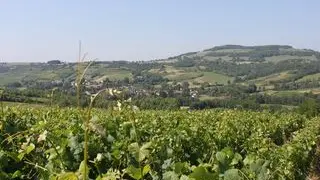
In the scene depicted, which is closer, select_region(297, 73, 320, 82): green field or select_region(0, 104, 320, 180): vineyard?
select_region(0, 104, 320, 180): vineyard

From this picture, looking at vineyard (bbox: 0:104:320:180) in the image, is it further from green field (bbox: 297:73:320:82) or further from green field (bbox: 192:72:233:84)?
green field (bbox: 192:72:233:84)

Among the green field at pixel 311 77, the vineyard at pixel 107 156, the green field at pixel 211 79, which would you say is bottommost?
the green field at pixel 211 79


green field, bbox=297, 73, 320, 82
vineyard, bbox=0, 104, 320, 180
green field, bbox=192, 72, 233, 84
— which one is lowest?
green field, bbox=192, 72, 233, 84

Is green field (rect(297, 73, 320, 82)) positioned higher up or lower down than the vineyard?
lower down

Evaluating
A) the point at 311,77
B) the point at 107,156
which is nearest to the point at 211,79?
the point at 311,77

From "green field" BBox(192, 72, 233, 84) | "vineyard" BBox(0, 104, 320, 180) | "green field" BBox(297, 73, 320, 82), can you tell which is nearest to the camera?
"vineyard" BBox(0, 104, 320, 180)

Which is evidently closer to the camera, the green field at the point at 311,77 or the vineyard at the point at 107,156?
the vineyard at the point at 107,156

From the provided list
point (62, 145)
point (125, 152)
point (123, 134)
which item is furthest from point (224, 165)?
point (123, 134)

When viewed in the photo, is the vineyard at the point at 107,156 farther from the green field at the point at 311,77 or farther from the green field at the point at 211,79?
the green field at the point at 211,79

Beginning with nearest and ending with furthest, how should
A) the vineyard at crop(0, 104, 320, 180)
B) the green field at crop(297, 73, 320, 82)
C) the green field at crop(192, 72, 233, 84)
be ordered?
the vineyard at crop(0, 104, 320, 180)
the green field at crop(297, 73, 320, 82)
the green field at crop(192, 72, 233, 84)

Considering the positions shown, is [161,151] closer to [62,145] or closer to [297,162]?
[62,145]

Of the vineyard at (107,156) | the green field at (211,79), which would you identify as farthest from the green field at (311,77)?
the vineyard at (107,156)

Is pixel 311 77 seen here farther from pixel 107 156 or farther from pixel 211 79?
pixel 107 156

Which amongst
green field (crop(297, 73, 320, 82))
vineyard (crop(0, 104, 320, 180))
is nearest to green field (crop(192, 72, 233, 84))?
green field (crop(297, 73, 320, 82))
